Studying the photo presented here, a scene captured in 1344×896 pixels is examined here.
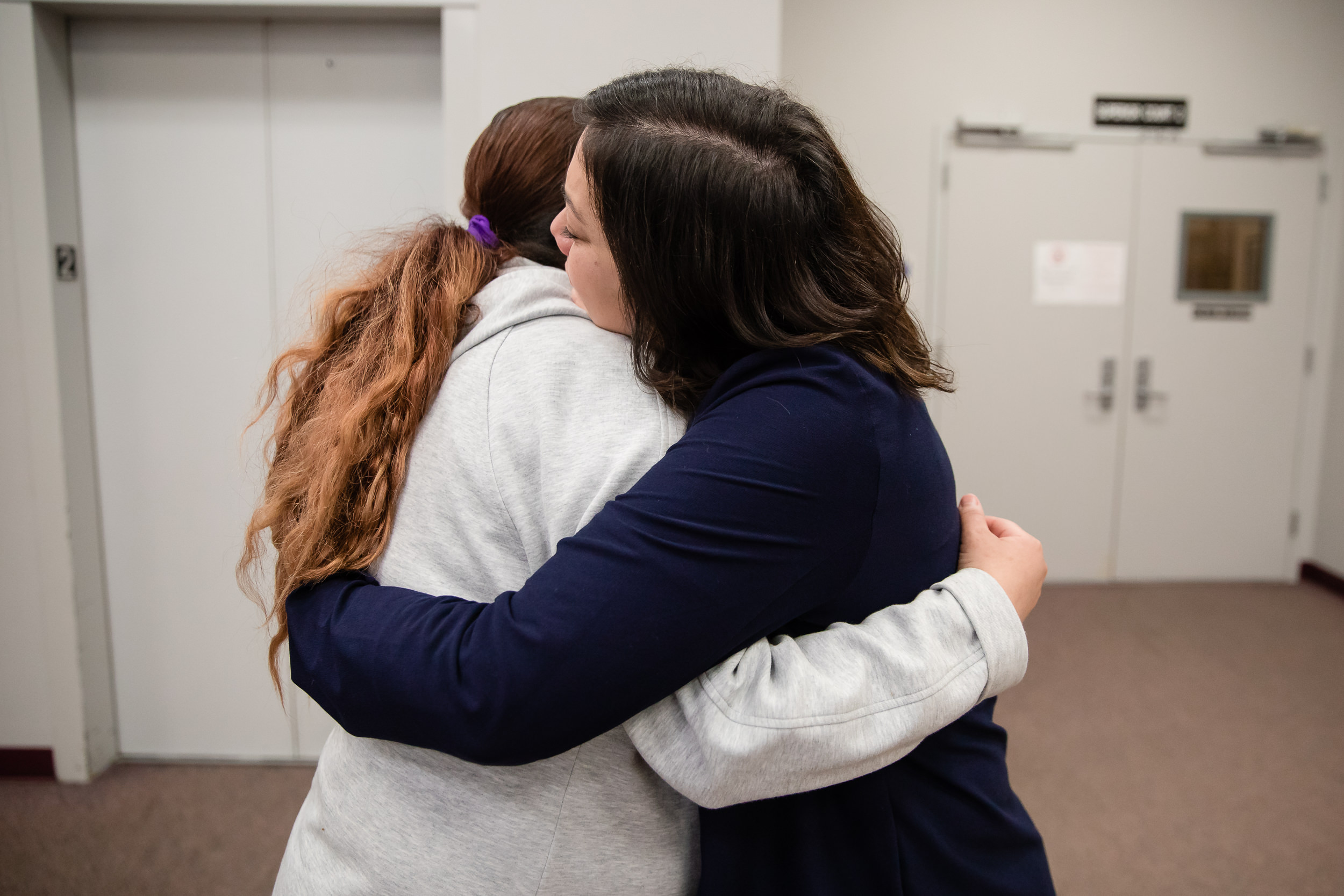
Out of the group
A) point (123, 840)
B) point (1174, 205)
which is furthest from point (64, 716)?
point (1174, 205)

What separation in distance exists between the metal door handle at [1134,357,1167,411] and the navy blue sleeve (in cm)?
420

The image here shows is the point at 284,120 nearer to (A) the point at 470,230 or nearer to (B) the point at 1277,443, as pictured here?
(A) the point at 470,230

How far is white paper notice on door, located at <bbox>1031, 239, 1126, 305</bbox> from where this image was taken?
409 centimetres

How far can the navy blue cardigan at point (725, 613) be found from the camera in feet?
1.90

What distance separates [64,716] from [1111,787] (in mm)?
2978

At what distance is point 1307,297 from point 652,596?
194 inches

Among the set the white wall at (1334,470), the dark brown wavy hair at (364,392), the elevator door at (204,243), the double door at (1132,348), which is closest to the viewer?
the dark brown wavy hair at (364,392)

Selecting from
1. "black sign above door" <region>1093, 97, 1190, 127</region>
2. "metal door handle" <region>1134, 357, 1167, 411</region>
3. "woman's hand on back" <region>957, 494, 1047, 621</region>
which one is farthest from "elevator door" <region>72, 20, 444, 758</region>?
"metal door handle" <region>1134, 357, 1167, 411</region>

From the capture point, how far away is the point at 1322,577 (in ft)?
13.9

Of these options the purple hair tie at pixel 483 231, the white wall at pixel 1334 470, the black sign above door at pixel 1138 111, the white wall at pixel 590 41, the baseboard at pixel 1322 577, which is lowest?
the baseboard at pixel 1322 577

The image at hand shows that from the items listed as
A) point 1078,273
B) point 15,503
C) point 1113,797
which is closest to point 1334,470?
point 1078,273

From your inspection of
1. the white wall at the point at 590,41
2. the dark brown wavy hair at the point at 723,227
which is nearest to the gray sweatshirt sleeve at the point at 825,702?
the dark brown wavy hair at the point at 723,227

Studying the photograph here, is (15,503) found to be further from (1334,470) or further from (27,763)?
(1334,470)

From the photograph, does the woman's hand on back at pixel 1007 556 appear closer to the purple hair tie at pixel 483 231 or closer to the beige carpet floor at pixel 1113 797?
the purple hair tie at pixel 483 231
